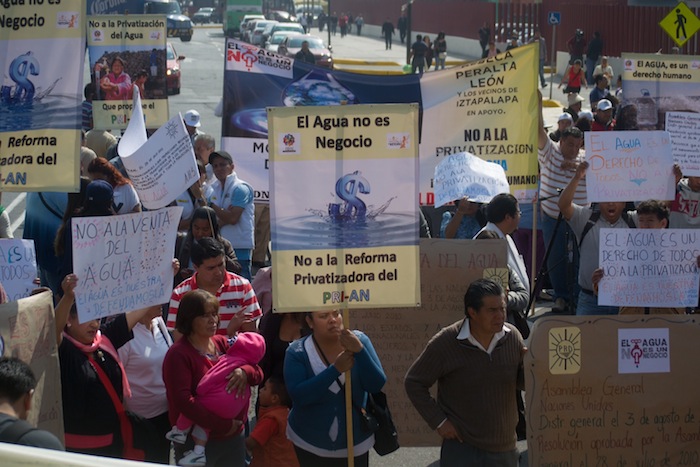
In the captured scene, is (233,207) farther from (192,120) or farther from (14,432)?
(14,432)

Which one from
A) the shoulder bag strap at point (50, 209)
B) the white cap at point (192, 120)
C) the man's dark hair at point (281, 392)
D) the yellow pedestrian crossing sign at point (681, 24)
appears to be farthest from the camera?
the yellow pedestrian crossing sign at point (681, 24)


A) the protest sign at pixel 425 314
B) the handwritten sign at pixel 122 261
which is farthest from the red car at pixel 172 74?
the handwritten sign at pixel 122 261

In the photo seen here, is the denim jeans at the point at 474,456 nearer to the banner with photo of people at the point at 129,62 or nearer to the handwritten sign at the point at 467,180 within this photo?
the handwritten sign at the point at 467,180

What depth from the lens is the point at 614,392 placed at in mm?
6203

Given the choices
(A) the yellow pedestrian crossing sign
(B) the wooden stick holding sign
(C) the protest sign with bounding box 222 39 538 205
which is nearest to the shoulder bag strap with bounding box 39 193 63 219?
(C) the protest sign with bounding box 222 39 538 205

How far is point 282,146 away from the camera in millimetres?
5742

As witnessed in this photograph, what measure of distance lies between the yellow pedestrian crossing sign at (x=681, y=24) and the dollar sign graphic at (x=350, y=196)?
1426cm

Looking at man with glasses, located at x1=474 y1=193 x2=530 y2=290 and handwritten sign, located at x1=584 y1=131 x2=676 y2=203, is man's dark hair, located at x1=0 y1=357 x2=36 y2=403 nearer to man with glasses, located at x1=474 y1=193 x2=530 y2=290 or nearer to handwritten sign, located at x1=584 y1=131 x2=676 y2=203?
man with glasses, located at x1=474 y1=193 x2=530 y2=290

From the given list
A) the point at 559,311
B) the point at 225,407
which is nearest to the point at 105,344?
the point at 225,407

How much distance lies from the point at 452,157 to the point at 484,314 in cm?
324

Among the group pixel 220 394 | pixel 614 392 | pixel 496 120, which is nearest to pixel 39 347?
pixel 220 394

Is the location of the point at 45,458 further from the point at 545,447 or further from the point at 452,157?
the point at 452,157

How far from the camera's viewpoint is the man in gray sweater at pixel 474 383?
5.59 metres

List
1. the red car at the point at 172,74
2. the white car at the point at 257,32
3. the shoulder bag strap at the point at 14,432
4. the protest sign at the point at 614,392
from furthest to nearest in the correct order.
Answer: the white car at the point at 257,32, the red car at the point at 172,74, the protest sign at the point at 614,392, the shoulder bag strap at the point at 14,432
